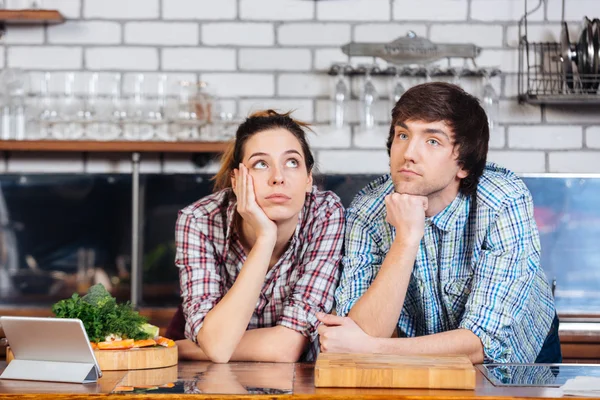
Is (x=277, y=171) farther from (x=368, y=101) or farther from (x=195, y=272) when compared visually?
(x=368, y=101)

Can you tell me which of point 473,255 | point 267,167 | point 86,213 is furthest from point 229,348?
point 86,213

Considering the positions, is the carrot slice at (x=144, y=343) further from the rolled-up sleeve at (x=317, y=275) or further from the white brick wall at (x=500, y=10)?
the white brick wall at (x=500, y=10)

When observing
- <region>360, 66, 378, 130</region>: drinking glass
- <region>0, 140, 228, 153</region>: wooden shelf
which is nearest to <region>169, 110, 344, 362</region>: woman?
<region>0, 140, 228, 153</region>: wooden shelf

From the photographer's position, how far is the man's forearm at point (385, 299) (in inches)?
81.7

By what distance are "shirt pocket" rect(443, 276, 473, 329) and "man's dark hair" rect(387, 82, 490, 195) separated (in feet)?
0.76

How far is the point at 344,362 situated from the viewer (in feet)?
5.07

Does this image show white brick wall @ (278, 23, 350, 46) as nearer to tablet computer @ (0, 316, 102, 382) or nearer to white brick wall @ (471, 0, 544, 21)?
white brick wall @ (471, 0, 544, 21)

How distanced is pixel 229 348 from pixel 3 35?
7.17 feet

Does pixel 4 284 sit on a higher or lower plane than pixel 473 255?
lower

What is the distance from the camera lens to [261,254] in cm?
210

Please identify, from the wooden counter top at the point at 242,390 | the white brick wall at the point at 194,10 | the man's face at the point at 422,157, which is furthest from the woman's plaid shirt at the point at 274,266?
the white brick wall at the point at 194,10

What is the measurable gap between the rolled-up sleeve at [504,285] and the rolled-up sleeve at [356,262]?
267mm

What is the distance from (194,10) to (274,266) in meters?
1.65

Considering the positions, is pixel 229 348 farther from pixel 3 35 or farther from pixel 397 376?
pixel 3 35
